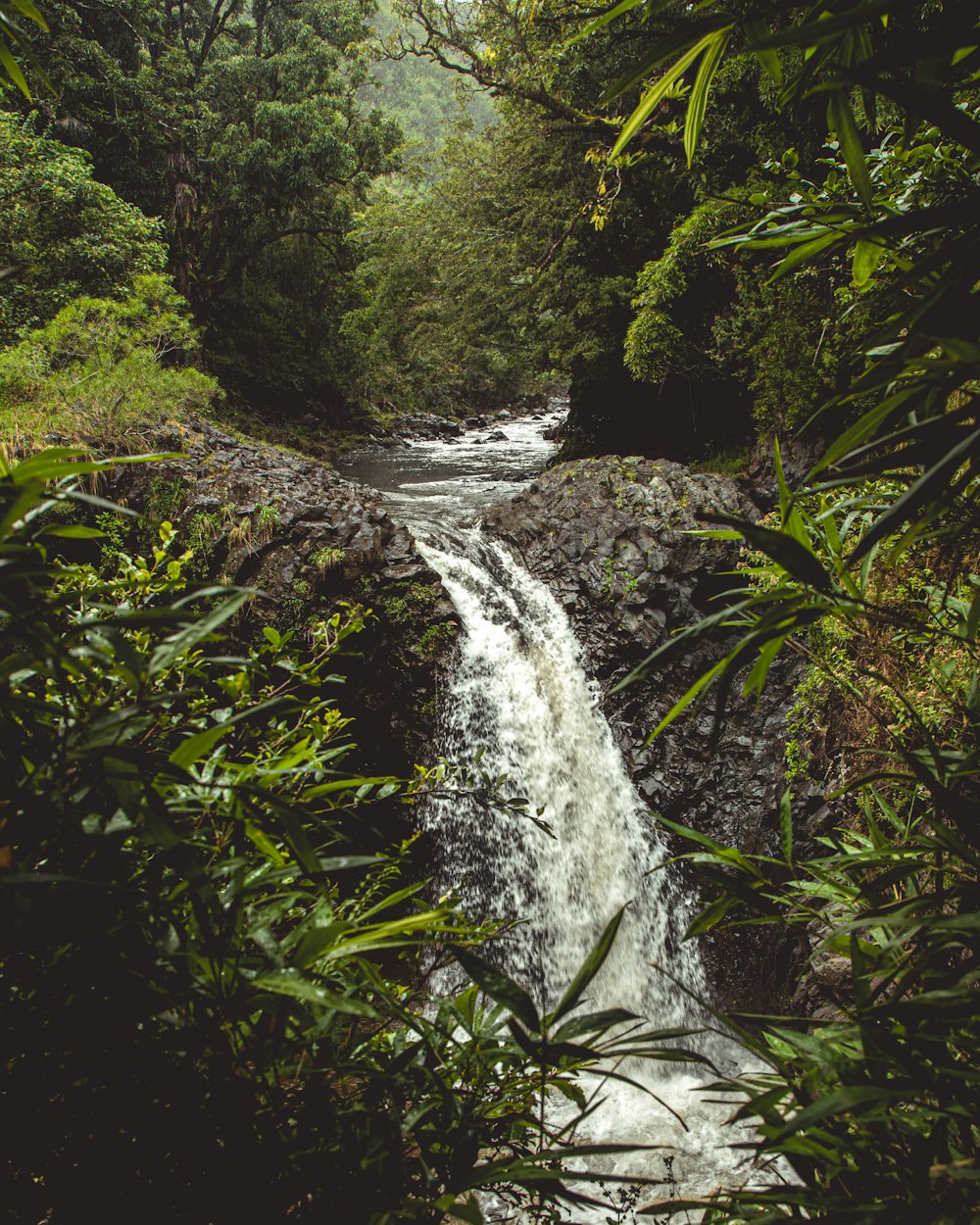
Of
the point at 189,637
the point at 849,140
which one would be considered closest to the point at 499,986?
the point at 189,637

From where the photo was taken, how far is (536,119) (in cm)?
906

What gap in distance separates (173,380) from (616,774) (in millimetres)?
7245

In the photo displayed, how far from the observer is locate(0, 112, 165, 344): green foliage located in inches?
338

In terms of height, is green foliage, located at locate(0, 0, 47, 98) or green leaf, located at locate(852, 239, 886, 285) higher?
green leaf, located at locate(852, 239, 886, 285)

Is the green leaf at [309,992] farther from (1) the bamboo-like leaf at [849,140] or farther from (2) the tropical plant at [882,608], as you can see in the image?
(1) the bamboo-like leaf at [849,140]

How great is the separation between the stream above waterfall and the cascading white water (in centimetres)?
1

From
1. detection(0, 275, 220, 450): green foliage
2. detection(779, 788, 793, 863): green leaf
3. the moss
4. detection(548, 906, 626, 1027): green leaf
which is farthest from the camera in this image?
detection(0, 275, 220, 450): green foliage

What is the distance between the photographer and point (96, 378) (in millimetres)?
6594

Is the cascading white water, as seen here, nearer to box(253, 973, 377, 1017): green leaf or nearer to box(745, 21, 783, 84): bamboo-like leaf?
box(253, 973, 377, 1017): green leaf

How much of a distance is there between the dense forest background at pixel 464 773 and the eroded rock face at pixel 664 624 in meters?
0.55

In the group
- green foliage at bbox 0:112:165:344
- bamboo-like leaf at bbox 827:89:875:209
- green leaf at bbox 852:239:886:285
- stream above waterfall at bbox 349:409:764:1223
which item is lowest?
stream above waterfall at bbox 349:409:764:1223

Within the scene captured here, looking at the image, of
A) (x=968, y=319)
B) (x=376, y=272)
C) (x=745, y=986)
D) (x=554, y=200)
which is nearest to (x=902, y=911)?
(x=968, y=319)

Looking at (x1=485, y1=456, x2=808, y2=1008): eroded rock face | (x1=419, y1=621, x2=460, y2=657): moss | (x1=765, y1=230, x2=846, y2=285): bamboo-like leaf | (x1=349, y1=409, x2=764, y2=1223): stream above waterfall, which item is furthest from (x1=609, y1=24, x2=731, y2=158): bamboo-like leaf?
(x1=419, y1=621, x2=460, y2=657): moss

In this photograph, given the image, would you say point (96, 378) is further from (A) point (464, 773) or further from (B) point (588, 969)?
(B) point (588, 969)
